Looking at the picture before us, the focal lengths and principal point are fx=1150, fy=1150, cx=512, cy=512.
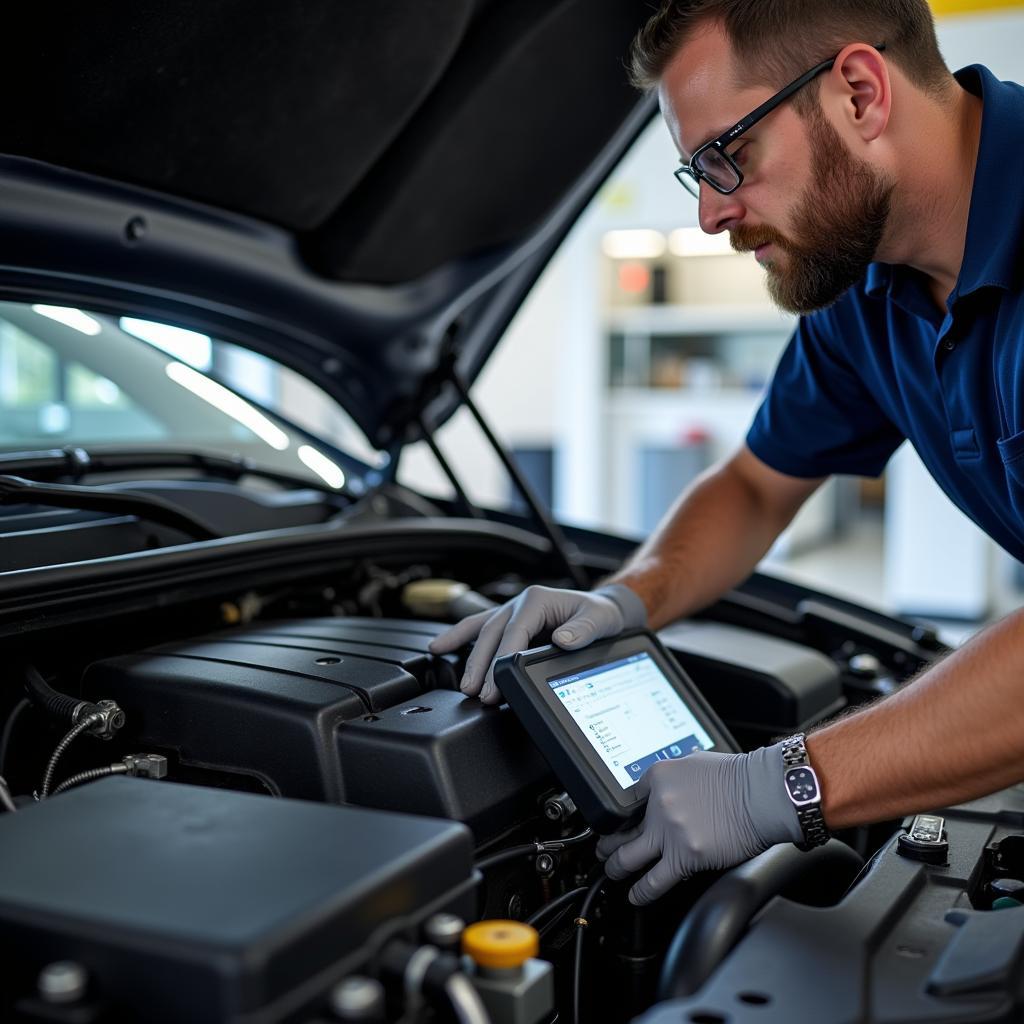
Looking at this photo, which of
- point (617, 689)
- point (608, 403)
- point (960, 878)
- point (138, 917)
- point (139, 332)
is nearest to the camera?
point (138, 917)

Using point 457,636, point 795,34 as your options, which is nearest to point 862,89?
point 795,34

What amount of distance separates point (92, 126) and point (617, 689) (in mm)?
748

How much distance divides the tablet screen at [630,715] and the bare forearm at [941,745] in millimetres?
168

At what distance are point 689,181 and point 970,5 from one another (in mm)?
4651

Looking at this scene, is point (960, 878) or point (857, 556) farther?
point (857, 556)

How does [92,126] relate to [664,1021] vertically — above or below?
above

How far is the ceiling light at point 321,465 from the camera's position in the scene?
1.82 metres

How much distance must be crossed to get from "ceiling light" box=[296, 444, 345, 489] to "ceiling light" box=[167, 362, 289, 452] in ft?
0.11

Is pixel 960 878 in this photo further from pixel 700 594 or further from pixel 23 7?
pixel 23 7

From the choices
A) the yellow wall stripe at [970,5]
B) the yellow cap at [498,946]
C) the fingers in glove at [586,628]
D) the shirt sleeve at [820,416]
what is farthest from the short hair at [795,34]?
the yellow wall stripe at [970,5]

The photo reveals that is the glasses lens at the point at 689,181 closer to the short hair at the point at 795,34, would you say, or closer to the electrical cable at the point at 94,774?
the short hair at the point at 795,34

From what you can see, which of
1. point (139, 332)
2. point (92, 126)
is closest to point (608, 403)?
point (139, 332)

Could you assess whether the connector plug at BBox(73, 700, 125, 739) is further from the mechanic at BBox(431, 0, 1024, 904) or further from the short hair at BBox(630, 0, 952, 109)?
the short hair at BBox(630, 0, 952, 109)

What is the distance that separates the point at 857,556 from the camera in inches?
310
